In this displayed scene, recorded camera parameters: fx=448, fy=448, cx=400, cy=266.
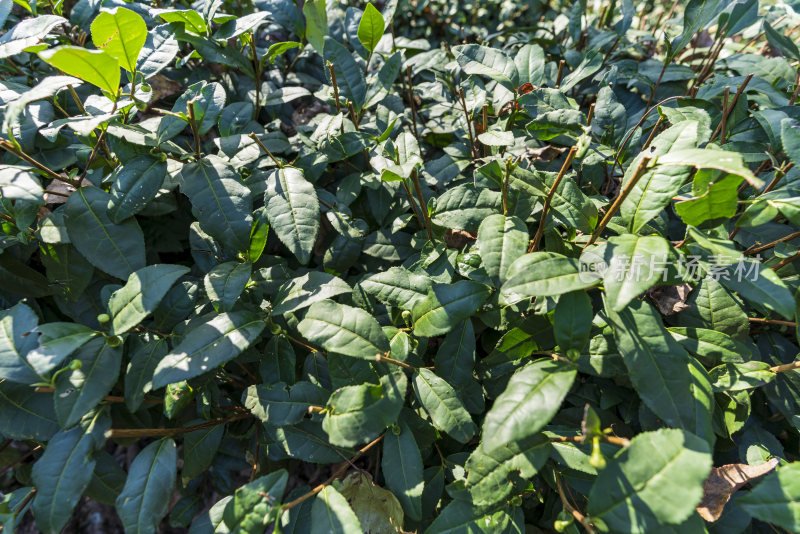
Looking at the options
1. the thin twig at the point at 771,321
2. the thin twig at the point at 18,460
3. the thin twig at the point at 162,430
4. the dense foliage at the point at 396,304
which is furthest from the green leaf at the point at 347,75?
the thin twig at the point at 18,460

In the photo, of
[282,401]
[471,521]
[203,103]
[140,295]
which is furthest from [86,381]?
[471,521]

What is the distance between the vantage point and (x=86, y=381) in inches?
51.6

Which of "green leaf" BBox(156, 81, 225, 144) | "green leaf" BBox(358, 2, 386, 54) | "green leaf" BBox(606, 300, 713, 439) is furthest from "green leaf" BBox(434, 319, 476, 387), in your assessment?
"green leaf" BBox(358, 2, 386, 54)

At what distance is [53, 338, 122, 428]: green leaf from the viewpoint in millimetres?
1262

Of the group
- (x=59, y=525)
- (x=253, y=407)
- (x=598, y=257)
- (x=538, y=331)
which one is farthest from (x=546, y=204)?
(x=59, y=525)

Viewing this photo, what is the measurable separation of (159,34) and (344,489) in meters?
1.84

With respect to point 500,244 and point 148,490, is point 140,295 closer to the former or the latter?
point 148,490

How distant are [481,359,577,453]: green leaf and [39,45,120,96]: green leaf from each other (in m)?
1.43

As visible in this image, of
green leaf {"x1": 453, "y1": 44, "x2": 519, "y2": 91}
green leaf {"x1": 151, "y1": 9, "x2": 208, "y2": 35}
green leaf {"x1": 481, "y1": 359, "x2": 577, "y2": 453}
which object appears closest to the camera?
green leaf {"x1": 481, "y1": 359, "x2": 577, "y2": 453}

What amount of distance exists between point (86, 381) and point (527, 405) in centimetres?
124

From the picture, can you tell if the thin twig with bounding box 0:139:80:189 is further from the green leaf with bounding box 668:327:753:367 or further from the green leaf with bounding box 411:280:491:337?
the green leaf with bounding box 668:327:753:367

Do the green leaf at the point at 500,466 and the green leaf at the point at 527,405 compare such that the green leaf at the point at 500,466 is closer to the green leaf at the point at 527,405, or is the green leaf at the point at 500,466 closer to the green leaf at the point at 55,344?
the green leaf at the point at 527,405

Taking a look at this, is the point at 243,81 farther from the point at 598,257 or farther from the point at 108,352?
the point at 598,257

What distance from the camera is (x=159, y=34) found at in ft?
5.76
